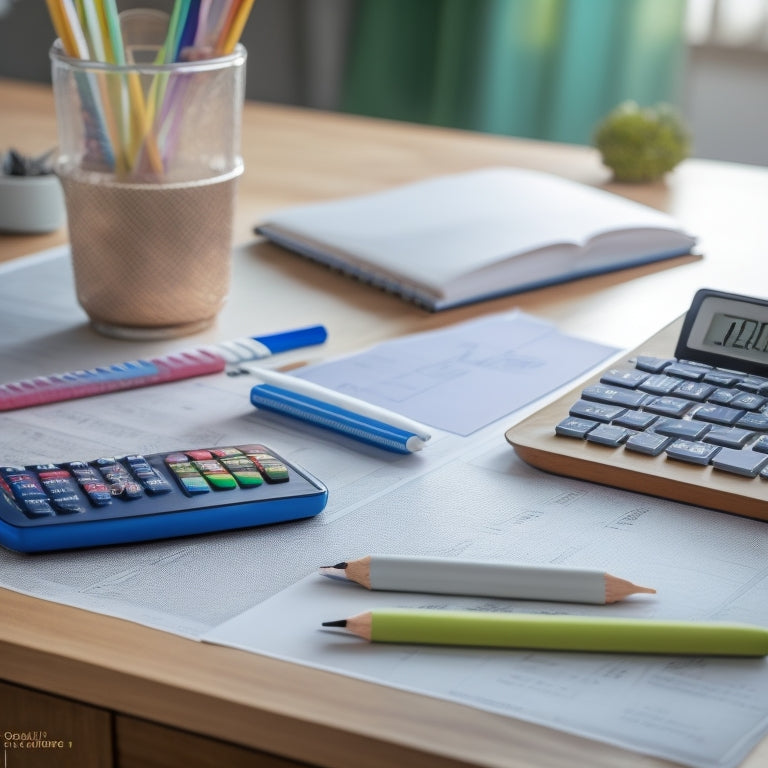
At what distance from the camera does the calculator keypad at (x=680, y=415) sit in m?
0.68

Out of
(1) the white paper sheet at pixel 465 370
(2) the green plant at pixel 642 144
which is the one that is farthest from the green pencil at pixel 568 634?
(2) the green plant at pixel 642 144

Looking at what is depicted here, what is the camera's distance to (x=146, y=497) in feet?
2.01

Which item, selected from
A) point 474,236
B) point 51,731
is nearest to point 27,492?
point 51,731

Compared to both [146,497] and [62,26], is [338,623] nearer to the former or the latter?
[146,497]

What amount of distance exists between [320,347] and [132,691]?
0.43 metres

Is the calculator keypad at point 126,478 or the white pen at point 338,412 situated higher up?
the white pen at point 338,412

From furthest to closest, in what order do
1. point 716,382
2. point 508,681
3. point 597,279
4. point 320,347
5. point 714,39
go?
1. point 714,39
2. point 597,279
3. point 320,347
4. point 716,382
5. point 508,681

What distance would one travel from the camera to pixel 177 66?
2.70 ft

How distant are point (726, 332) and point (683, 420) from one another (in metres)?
0.10

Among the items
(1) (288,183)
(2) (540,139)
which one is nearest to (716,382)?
(1) (288,183)

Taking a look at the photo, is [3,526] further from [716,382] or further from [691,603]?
[716,382]

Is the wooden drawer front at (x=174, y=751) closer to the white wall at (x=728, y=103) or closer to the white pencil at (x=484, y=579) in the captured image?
the white pencil at (x=484, y=579)

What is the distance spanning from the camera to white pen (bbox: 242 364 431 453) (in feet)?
2.37

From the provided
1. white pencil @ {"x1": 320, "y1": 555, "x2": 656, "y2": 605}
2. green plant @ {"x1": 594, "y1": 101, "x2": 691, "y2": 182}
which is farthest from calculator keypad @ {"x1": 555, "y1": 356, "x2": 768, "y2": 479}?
green plant @ {"x1": 594, "y1": 101, "x2": 691, "y2": 182}
